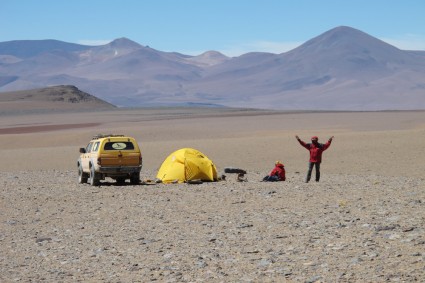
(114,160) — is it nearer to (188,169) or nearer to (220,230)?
(188,169)

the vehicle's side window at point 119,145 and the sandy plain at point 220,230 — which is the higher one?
the vehicle's side window at point 119,145

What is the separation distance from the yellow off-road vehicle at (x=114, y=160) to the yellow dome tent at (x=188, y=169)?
0.93m

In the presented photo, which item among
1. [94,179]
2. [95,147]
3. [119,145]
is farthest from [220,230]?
[95,147]

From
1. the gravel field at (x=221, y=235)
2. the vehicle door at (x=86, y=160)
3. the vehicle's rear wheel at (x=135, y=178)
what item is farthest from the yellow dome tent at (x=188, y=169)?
the gravel field at (x=221, y=235)

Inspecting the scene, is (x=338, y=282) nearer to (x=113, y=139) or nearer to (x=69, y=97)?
(x=113, y=139)

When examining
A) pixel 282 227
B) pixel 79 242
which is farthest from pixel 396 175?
pixel 79 242

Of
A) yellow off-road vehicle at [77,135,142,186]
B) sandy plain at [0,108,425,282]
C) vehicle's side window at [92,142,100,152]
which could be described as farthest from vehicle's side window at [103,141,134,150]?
sandy plain at [0,108,425,282]

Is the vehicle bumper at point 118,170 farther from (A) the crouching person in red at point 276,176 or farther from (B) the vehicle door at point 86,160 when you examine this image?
(A) the crouching person in red at point 276,176

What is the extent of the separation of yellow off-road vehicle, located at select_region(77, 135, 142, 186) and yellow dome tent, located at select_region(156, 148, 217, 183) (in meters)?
0.93

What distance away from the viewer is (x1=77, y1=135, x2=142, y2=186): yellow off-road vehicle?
20.5 metres

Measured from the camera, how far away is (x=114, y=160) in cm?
2056

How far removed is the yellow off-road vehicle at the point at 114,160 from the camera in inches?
807

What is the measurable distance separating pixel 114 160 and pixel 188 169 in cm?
A: 196

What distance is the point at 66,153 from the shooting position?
113 feet
